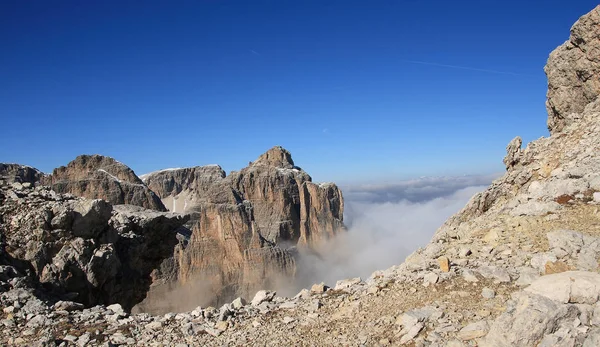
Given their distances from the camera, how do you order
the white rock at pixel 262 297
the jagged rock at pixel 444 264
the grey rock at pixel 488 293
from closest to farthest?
the grey rock at pixel 488 293 < the jagged rock at pixel 444 264 < the white rock at pixel 262 297

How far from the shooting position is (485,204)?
20.1 meters

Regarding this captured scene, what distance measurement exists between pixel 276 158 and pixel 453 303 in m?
150

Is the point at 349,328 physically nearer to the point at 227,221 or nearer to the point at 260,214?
the point at 227,221

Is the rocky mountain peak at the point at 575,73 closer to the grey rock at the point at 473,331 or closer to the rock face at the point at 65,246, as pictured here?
the grey rock at the point at 473,331

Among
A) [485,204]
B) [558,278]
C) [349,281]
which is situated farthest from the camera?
[485,204]

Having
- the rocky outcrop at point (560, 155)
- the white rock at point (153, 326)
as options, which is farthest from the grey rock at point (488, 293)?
the white rock at point (153, 326)

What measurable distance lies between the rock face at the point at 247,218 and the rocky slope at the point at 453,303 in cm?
10233

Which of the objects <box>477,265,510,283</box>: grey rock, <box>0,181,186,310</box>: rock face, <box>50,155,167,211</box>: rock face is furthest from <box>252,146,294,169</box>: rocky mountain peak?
<box>477,265,510,283</box>: grey rock

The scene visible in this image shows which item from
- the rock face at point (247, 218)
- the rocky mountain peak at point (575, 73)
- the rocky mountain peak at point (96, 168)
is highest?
the rocky mountain peak at point (96, 168)

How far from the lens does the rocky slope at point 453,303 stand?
8.52 metres

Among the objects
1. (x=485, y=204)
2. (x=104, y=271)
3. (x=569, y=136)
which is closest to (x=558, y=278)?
(x=485, y=204)

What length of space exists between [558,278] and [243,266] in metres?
116

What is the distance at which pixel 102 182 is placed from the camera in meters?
113

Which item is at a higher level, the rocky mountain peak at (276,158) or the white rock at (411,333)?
the rocky mountain peak at (276,158)
